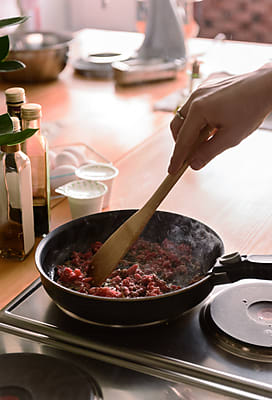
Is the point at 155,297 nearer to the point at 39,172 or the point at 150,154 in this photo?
the point at 39,172

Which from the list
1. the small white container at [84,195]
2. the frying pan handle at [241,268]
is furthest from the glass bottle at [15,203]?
the frying pan handle at [241,268]

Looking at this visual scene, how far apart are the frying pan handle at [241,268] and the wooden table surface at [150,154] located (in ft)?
0.91

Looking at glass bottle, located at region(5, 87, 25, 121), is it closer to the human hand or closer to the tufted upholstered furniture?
the human hand

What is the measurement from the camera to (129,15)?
15.8 ft

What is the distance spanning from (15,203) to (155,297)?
0.41 meters

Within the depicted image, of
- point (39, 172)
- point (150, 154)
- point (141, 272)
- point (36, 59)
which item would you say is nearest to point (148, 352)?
point (141, 272)

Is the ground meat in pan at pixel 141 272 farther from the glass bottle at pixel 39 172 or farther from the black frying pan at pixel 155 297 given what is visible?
the glass bottle at pixel 39 172

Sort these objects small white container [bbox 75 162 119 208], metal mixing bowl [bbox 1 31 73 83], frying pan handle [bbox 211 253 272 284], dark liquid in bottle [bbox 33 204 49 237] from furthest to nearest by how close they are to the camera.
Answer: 1. metal mixing bowl [bbox 1 31 73 83]
2. small white container [bbox 75 162 119 208]
3. dark liquid in bottle [bbox 33 204 49 237]
4. frying pan handle [bbox 211 253 272 284]

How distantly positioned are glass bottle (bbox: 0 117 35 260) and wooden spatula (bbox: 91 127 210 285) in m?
0.21

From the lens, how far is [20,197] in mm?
1091

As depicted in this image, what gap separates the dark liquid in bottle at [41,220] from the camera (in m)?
1.19

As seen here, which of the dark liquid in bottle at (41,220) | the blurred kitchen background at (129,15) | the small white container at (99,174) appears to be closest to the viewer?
the dark liquid in bottle at (41,220)

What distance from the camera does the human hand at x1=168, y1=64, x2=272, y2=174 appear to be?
927mm

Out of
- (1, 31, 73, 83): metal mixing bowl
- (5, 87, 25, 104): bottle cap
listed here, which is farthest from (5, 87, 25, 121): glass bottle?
(1, 31, 73, 83): metal mixing bowl
